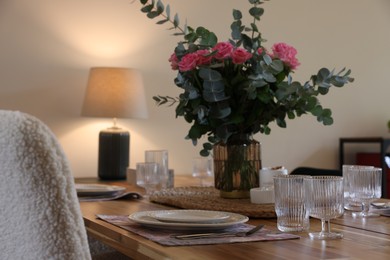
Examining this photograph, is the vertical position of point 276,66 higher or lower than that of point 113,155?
higher

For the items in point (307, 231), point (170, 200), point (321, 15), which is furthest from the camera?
point (321, 15)

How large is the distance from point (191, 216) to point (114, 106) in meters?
2.05

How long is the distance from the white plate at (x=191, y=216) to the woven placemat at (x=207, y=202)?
0.19 m

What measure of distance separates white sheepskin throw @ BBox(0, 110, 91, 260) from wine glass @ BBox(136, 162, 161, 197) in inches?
65.7

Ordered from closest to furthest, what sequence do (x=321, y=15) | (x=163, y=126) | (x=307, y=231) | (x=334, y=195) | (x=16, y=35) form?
(x=334, y=195), (x=307, y=231), (x=16, y=35), (x=163, y=126), (x=321, y=15)

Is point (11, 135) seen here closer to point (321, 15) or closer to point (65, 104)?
point (65, 104)

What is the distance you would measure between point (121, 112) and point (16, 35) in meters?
0.77

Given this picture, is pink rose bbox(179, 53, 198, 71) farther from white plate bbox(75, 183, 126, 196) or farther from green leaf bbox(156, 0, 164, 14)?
white plate bbox(75, 183, 126, 196)

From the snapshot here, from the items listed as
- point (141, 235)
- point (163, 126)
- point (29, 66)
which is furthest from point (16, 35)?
point (141, 235)

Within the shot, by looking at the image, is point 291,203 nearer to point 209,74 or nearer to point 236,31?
point 209,74

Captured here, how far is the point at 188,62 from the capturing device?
190 cm

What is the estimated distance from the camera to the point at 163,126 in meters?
4.20

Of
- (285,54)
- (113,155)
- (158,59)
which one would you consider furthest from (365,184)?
(158,59)

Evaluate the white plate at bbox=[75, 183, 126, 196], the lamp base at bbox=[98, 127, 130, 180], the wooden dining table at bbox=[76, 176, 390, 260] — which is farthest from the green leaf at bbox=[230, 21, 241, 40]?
the lamp base at bbox=[98, 127, 130, 180]
